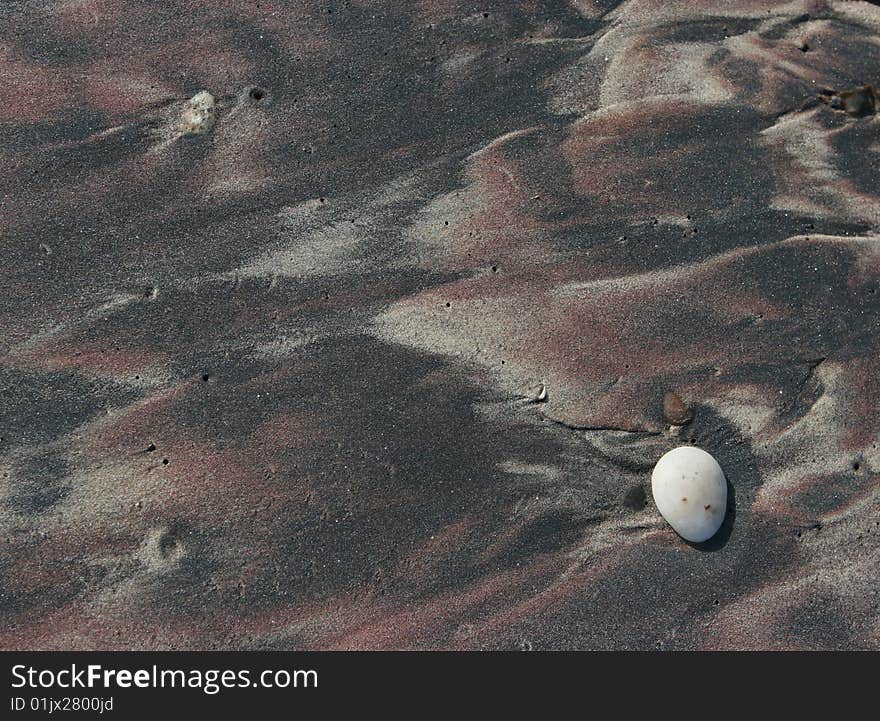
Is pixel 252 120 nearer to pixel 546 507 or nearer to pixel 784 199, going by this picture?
pixel 546 507

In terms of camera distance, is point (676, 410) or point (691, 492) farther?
point (676, 410)

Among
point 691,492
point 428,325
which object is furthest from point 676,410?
point 428,325

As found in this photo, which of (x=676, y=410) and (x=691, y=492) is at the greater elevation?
(x=676, y=410)

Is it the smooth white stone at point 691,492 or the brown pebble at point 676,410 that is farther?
the brown pebble at point 676,410

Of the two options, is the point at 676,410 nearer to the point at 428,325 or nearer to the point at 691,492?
the point at 691,492

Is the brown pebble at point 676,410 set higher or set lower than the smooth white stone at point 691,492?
higher
